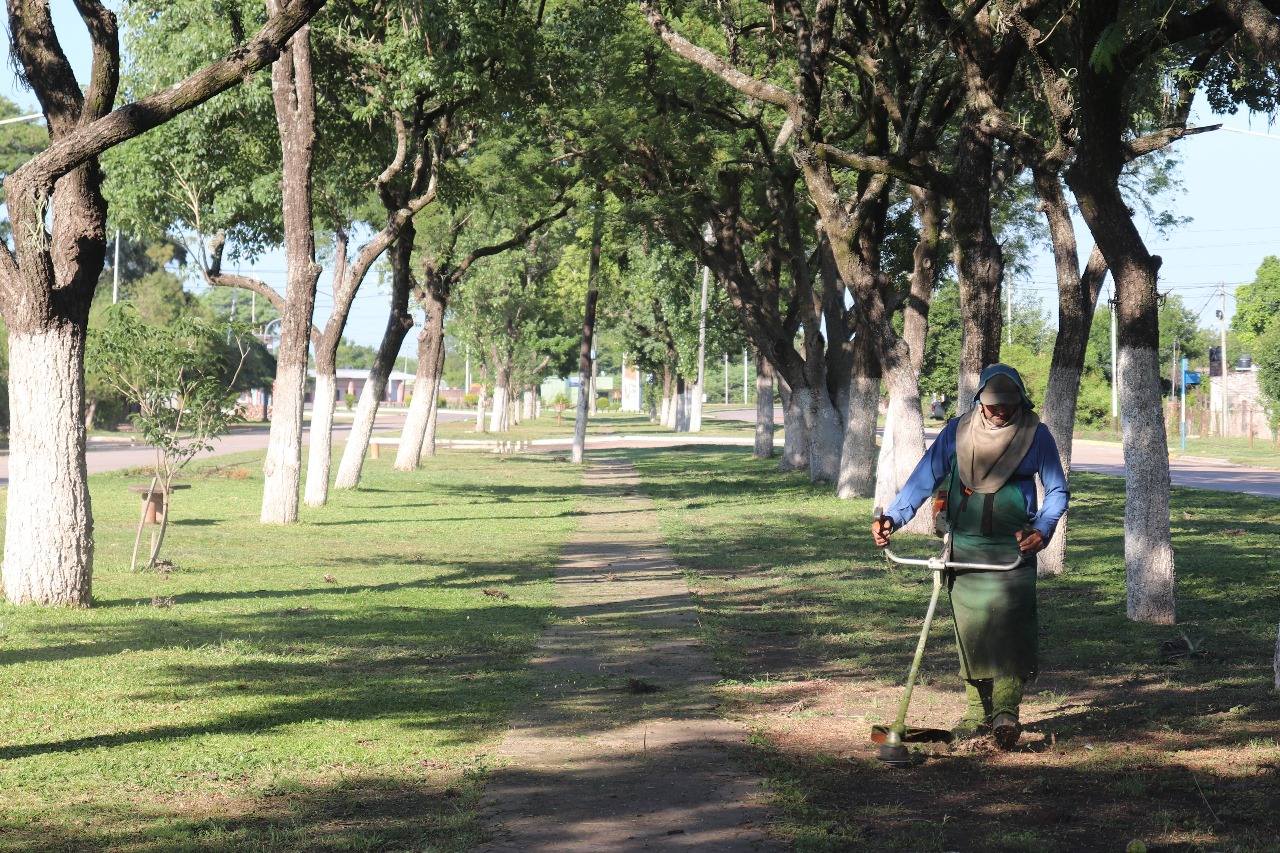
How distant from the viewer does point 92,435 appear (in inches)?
2327

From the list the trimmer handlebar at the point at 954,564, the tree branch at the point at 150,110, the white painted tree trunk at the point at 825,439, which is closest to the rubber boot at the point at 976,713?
the trimmer handlebar at the point at 954,564

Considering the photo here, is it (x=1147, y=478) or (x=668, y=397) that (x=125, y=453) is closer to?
(x=1147, y=478)

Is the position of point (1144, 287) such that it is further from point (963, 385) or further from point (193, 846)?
point (193, 846)

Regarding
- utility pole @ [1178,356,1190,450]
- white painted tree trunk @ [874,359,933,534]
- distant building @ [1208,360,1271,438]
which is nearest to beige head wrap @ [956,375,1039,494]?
white painted tree trunk @ [874,359,933,534]

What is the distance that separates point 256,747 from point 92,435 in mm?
55040

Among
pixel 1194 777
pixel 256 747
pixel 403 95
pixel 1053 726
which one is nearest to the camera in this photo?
pixel 1194 777

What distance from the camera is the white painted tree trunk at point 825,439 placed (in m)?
29.6

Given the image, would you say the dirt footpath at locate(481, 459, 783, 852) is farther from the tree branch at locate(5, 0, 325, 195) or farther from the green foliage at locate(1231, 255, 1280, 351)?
the green foliage at locate(1231, 255, 1280, 351)

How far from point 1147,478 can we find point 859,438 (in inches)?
531

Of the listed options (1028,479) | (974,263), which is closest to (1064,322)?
(974,263)

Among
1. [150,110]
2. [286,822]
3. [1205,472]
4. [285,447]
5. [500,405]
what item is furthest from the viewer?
[500,405]

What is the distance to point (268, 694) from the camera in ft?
29.5

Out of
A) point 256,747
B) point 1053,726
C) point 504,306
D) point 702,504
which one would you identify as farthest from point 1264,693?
point 504,306

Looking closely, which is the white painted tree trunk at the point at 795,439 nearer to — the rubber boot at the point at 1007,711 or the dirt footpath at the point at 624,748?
the dirt footpath at the point at 624,748
